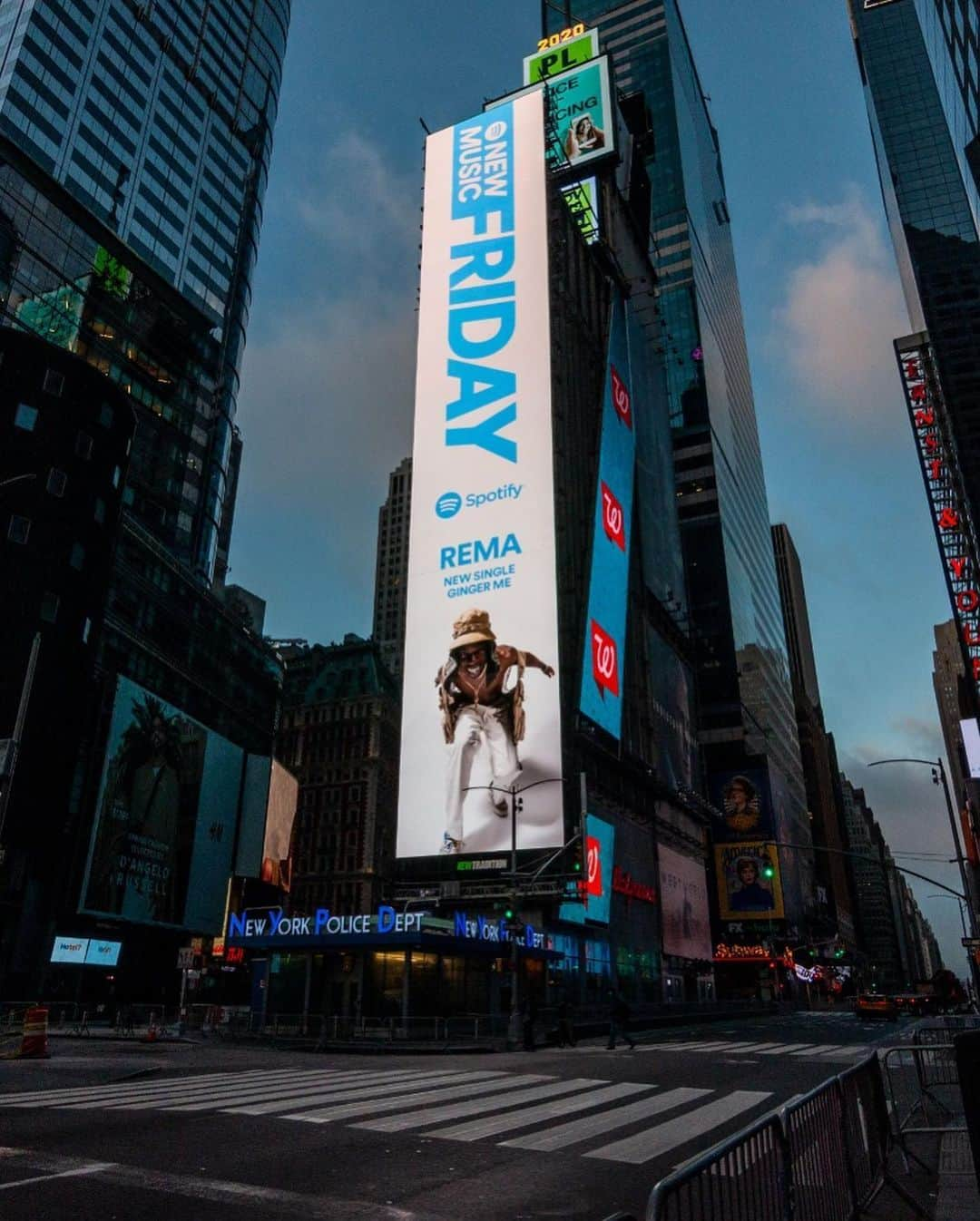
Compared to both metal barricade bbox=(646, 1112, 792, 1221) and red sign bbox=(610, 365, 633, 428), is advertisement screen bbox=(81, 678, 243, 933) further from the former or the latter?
metal barricade bbox=(646, 1112, 792, 1221)

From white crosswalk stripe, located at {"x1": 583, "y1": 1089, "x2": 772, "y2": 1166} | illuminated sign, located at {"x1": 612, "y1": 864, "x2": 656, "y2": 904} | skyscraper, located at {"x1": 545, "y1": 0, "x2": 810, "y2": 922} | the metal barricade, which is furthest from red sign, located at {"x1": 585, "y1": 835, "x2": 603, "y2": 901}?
the metal barricade

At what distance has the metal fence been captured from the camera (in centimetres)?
459

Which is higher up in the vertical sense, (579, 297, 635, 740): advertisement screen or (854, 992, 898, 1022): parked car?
(579, 297, 635, 740): advertisement screen

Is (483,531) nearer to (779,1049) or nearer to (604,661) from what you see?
(604,661)

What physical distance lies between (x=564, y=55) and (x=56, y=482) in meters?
78.3

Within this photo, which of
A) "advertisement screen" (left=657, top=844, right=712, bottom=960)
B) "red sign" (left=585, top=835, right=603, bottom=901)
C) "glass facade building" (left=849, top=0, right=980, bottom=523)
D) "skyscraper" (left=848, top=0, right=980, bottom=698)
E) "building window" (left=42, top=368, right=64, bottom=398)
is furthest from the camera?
"advertisement screen" (left=657, top=844, right=712, bottom=960)

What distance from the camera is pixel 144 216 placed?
4161 inches

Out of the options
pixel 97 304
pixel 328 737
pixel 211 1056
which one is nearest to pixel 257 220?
pixel 97 304

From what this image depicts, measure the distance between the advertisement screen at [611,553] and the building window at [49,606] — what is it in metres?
34.5

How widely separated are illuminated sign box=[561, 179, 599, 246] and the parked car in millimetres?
72376

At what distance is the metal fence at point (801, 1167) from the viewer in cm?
459

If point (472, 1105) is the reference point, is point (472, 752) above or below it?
above

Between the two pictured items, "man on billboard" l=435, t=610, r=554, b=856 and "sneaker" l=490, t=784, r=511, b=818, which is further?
"man on billboard" l=435, t=610, r=554, b=856

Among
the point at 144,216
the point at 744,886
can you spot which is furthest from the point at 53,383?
the point at 744,886
